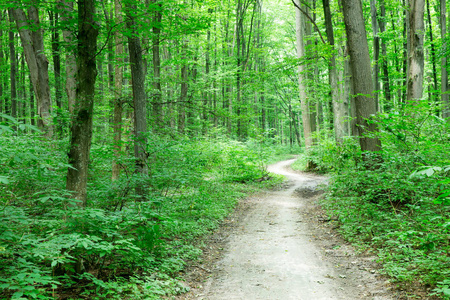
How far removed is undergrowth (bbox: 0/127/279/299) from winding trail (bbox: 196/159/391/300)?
73cm

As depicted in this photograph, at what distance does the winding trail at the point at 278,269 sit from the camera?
13.0 ft

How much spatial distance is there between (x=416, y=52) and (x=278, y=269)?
737 cm

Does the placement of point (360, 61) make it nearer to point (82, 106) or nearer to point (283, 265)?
point (283, 265)

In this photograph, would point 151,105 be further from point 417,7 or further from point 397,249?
point 417,7

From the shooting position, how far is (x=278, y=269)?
4.75 metres

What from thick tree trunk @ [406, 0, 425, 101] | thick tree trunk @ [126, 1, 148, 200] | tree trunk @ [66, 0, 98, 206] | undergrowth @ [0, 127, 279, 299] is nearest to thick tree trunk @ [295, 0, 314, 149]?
thick tree trunk @ [406, 0, 425, 101]

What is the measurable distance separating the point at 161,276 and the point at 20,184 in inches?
103

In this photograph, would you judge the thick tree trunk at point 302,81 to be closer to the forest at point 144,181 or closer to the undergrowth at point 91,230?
the forest at point 144,181

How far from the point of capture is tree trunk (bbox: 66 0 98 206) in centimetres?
399

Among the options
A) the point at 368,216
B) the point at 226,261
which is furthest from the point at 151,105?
the point at 368,216

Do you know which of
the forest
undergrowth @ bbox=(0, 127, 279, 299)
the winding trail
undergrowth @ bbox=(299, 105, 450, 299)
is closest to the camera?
undergrowth @ bbox=(0, 127, 279, 299)

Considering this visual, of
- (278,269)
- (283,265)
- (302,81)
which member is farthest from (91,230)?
(302,81)

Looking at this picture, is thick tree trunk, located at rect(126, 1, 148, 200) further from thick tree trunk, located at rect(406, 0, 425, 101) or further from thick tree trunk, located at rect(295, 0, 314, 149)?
thick tree trunk, located at rect(295, 0, 314, 149)

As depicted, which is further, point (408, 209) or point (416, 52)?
point (416, 52)
